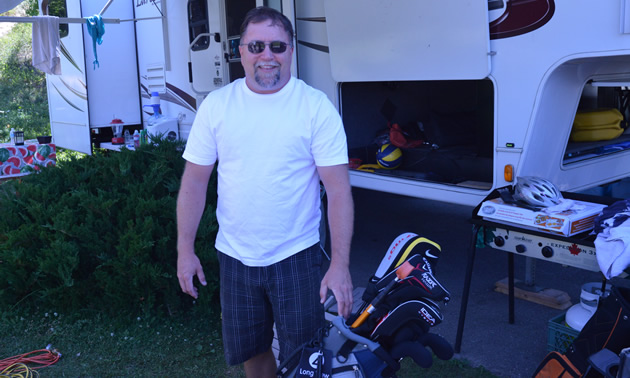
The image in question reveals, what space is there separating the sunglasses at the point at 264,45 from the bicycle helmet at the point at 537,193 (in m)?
1.66

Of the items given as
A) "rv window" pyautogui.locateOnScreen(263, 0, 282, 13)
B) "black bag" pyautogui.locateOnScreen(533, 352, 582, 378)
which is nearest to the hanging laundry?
"black bag" pyautogui.locateOnScreen(533, 352, 582, 378)

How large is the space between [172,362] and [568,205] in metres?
2.32

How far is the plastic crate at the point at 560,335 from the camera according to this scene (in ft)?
10.1

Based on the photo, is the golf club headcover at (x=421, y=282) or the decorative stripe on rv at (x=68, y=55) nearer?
the golf club headcover at (x=421, y=282)

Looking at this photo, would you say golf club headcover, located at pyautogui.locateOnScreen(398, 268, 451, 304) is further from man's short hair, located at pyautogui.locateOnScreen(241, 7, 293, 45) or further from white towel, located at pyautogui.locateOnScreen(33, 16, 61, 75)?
white towel, located at pyautogui.locateOnScreen(33, 16, 61, 75)

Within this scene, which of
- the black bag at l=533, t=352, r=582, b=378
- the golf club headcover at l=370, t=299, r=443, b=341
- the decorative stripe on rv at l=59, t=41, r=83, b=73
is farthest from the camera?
the decorative stripe on rv at l=59, t=41, r=83, b=73

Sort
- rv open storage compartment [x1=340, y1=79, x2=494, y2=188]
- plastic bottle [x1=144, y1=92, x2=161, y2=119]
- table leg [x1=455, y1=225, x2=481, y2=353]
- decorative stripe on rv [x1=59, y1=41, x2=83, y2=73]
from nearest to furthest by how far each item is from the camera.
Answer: table leg [x1=455, y1=225, x2=481, y2=353]
rv open storage compartment [x1=340, y1=79, x2=494, y2=188]
plastic bottle [x1=144, y1=92, x2=161, y2=119]
decorative stripe on rv [x1=59, y1=41, x2=83, y2=73]

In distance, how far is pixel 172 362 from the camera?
3.55 meters

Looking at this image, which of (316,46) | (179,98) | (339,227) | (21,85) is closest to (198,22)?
(179,98)

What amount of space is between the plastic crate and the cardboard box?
0.49 m

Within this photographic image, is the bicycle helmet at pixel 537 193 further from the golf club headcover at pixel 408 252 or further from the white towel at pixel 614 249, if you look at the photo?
the golf club headcover at pixel 408 252

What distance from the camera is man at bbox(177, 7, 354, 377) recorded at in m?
2.21

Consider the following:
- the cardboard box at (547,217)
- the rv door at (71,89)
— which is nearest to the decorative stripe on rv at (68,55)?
the rv door at (71,89)

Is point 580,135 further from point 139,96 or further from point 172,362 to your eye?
point 139,96
